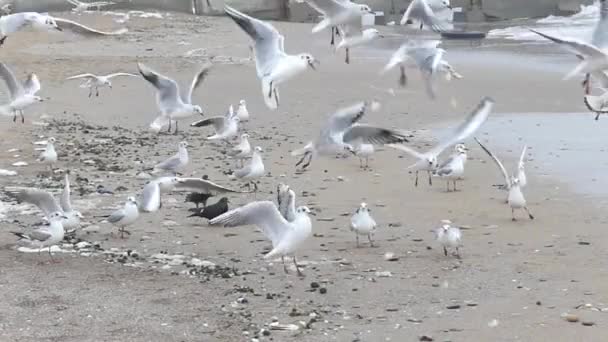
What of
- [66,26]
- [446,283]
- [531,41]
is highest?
[66,26]

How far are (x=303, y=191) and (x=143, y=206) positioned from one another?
2217 millimetres

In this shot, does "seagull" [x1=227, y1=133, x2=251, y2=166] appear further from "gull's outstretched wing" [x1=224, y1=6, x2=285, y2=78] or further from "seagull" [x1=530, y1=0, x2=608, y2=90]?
"seagull" [x1=530, y1=0, x2=608, y2=90]

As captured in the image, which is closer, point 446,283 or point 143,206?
point 446,283

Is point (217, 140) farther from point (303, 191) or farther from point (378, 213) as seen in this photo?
point (378, 213)

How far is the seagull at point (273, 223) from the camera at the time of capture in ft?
22.6

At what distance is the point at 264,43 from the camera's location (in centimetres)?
838

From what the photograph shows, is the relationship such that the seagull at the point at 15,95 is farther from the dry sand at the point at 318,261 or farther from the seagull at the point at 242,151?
the seagull at the point at 242,151

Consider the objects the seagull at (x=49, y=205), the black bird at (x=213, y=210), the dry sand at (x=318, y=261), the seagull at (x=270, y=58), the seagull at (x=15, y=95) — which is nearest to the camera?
the dry sand at (x=318, y=261)

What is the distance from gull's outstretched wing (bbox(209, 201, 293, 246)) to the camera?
688 cm

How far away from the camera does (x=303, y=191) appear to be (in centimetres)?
995

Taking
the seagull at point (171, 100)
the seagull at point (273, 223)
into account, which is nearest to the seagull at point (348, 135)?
the seagull at point (273, 223)

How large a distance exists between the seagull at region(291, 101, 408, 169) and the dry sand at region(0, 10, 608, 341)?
55 cm

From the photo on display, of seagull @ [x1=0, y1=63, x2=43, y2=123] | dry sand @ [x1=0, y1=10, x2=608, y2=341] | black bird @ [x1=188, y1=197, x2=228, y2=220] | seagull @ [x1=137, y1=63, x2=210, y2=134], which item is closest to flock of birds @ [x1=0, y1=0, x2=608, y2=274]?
black bird @ [x1=188, y1=197, x2=228, y2=220]

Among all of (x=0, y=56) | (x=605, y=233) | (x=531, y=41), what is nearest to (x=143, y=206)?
(x=605, y=233)
